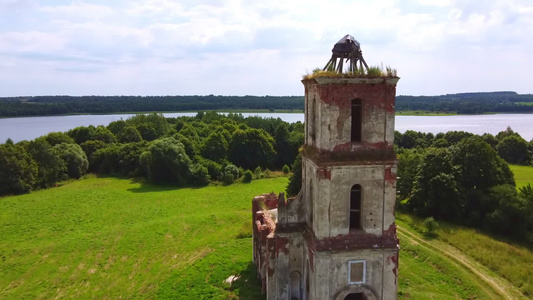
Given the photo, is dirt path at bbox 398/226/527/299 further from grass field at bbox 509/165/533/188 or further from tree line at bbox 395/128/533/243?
grass field at bbox 509/165/533/188

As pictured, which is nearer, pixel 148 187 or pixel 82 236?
pixel 82 236

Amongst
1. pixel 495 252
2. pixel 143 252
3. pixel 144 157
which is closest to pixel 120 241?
pixel 143 252

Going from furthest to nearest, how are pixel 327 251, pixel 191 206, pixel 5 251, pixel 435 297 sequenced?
pixel 191 206 < pixel 5 251 < pixel 435 297 < pixel 327 251

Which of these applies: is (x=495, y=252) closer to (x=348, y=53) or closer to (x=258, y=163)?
(x=348, y=53)

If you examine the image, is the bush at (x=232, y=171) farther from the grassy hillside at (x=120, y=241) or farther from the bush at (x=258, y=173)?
the grassy hillside at (x=120, y=241)

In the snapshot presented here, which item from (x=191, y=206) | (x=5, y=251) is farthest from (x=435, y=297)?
(x=5, y=251)

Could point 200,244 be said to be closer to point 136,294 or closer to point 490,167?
point 136,294

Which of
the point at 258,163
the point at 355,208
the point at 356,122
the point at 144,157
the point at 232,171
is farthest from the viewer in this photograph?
the point at 258,163
